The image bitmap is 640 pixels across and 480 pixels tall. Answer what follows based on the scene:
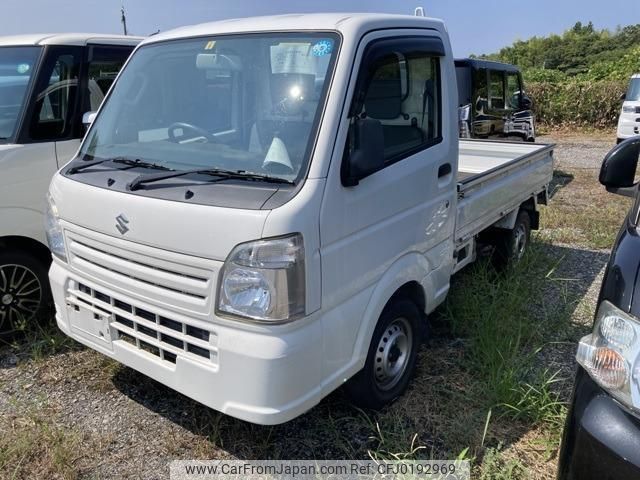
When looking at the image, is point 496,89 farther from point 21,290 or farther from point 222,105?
point 21,290

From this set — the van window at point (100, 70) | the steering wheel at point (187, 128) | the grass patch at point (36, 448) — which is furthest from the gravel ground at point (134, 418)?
the van window at point (100, 70)

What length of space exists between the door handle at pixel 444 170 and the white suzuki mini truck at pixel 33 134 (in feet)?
8.81

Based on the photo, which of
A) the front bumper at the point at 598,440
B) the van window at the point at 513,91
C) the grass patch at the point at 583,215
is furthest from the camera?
the van window at the point at 513,91

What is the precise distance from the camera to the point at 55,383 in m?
3.42

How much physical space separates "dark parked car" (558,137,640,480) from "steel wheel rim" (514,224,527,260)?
10.4 feet

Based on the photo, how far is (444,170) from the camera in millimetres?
3324

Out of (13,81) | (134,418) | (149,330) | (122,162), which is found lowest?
(134,418)

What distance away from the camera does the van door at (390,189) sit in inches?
96.0

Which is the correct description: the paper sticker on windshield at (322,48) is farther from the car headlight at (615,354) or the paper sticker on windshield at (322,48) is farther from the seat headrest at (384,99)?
the car headlight at (615,354)

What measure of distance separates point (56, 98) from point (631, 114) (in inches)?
529

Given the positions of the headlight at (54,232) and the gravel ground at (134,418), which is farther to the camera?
the headlight at (54,232)

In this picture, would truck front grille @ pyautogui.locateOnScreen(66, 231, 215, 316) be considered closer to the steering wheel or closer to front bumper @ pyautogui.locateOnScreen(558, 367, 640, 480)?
the steering wheel

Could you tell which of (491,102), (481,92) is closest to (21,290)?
(481,92)

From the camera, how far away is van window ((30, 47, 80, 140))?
12.8 feet
